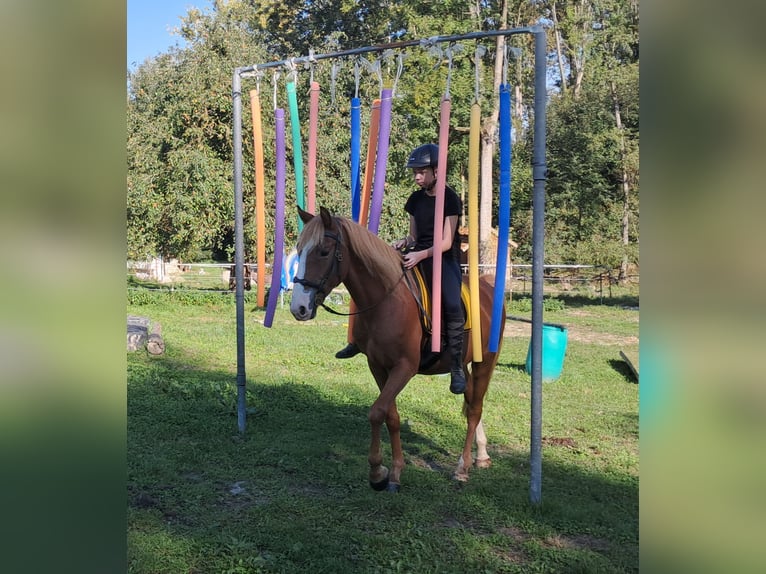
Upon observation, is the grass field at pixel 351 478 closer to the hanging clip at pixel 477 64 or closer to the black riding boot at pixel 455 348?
the black riding boot at pixel 455 348

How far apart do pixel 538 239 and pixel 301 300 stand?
186 centimetres

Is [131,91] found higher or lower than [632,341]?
higher

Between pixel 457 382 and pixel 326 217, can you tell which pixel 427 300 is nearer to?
pixel 457 382

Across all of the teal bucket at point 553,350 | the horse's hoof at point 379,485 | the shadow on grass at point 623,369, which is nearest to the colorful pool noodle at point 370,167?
the horse's hoof at point 379,485

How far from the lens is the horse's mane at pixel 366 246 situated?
4270 mm

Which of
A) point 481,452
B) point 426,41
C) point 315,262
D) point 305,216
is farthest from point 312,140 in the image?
point 481,452

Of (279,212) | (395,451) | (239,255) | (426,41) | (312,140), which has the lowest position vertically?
(395,451)

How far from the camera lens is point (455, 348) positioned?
4957 mm

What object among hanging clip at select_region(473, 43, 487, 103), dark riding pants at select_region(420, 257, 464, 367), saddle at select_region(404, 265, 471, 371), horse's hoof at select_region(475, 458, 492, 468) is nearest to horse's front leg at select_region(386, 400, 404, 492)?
saddle at select_region(404, 265, 471, 371)
